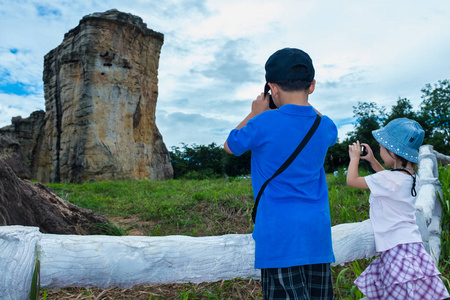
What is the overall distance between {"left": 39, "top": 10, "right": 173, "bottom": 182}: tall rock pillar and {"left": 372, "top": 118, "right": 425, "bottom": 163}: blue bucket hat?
15.0m

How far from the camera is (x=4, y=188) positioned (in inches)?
119

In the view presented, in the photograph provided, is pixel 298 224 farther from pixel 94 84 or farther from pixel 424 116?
pixel 424 116

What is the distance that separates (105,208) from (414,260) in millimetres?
5970

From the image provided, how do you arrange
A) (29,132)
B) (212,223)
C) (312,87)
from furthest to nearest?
(29,132), (212,223), (312,87)

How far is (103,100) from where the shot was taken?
1659 cm

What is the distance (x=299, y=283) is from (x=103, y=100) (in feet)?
53.9

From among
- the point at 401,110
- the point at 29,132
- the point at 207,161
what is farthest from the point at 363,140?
the point at 29,132

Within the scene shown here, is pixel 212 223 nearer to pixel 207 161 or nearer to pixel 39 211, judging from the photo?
pixel 39 211

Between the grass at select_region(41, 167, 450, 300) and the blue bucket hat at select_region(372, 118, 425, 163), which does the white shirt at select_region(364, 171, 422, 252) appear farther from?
the grass at select_region(41, 167, 450, 300)

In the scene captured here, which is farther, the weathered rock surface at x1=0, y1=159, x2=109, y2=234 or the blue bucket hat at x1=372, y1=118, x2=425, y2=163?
the weathered rock surface at x1=0, y1=159, x2=109, y2=234

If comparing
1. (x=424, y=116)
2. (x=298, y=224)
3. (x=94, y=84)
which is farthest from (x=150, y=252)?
(x=424, y=116)

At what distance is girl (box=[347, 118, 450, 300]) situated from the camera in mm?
2205

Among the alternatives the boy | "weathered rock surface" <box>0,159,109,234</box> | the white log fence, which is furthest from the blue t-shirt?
"weathered rock surface" <box>0,159,109,234</box>

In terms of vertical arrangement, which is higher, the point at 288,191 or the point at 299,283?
the point at 288,191
